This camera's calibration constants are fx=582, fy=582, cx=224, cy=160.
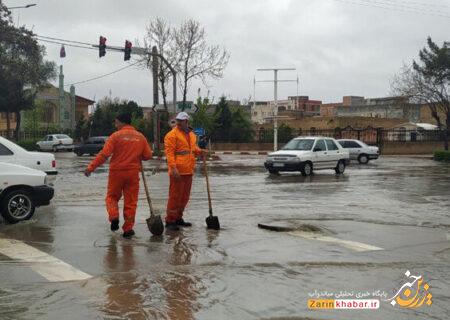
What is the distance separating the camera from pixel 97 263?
6770mm

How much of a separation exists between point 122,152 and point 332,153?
16.5 m

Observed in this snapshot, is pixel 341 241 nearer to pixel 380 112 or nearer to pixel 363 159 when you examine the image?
pixel 363 159

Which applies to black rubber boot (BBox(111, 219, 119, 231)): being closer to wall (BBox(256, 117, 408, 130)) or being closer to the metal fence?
the metal fence

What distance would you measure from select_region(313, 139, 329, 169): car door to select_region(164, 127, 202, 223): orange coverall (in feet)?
47.1

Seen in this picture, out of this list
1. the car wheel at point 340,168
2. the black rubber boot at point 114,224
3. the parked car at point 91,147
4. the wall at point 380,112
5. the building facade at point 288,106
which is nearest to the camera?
the black rubber boot at point 114,224

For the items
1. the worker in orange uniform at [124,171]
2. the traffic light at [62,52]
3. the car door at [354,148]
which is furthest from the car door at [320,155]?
the traffic light at [62,52]

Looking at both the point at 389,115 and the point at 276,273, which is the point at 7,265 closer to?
the point at 276,273

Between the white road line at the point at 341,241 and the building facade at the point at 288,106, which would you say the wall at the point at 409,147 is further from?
the building facade at the point at 288,106

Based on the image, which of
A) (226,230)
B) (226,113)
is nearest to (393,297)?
(226,230)

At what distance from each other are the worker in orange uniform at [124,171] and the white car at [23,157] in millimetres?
4957

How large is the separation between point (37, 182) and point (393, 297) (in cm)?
651

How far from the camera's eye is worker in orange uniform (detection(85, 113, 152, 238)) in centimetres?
835

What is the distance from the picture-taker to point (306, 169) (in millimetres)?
22391

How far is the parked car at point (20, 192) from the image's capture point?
9.52 meters
